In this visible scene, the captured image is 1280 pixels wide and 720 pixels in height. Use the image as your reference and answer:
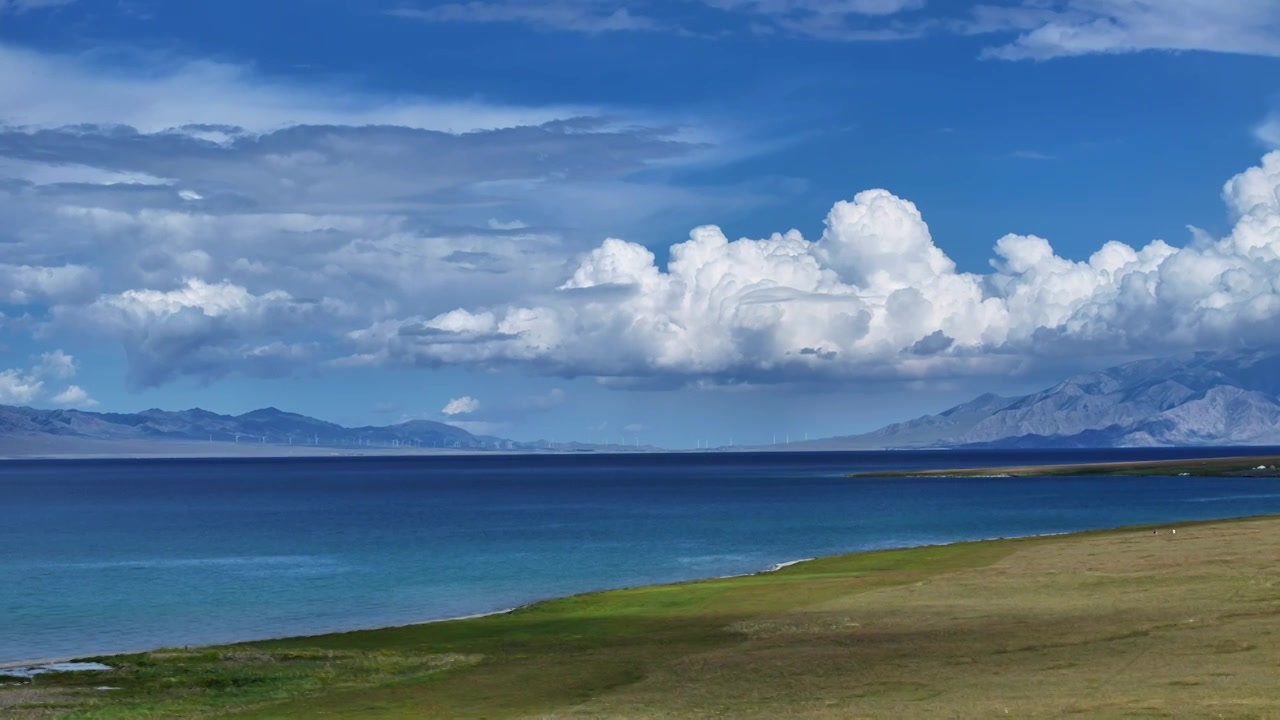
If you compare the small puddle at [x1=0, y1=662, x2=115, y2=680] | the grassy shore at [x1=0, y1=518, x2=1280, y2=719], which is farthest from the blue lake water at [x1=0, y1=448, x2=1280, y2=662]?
the grassy shore at [x1=0, y1=518, x2=1280, y2=719]

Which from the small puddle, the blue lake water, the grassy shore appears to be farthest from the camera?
the blue lake water

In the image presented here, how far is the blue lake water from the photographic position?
197ft

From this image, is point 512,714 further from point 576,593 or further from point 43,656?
point 576,593

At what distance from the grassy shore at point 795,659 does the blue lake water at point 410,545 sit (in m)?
11.1

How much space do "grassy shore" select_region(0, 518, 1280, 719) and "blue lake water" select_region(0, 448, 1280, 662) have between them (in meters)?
11.1

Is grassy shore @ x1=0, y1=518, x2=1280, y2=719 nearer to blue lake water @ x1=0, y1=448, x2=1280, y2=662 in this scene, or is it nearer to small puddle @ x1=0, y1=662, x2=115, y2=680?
small puddle @ x1=0, y1=662, x2=115, y2=680

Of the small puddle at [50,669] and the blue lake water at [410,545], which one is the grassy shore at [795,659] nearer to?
the small puddle at [50,669]

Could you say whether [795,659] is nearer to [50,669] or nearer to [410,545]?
[50,669]

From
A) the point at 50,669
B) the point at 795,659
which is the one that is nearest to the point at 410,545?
the point at 50,669

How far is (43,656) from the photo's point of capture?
1911 inches

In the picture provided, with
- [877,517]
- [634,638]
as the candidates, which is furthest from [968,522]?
[634,638]

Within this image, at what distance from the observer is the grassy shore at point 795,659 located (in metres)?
30.4

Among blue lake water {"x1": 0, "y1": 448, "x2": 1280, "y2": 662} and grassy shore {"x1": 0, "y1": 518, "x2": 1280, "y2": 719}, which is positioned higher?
grassy shore {"x1": 0, "y1": 518, "x2": 1280, "y2": 719}

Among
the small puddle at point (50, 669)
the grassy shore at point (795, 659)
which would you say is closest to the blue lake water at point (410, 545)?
the small puddle at point (50, 669)
